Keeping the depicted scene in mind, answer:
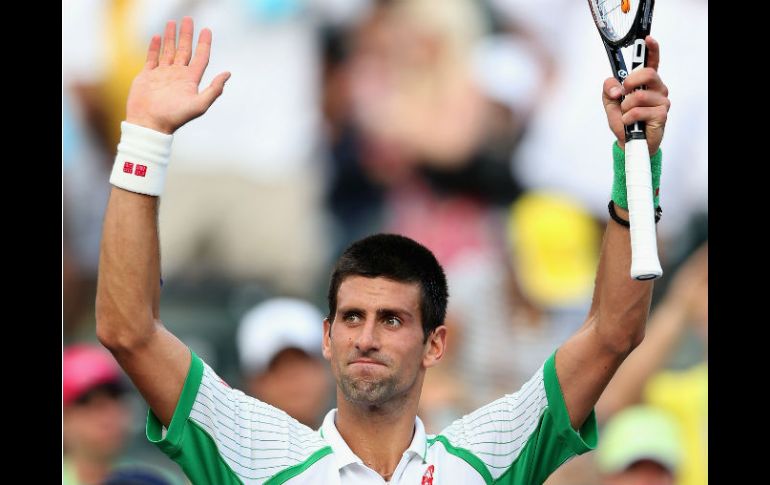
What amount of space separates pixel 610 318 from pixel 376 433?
830 millimetres

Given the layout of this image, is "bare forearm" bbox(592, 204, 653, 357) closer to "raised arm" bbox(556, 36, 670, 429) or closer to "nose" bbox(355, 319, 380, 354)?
"raised arm" bbox(556, 36, 670, 429)

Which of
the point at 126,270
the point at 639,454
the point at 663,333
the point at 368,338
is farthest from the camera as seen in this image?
the point at 663,333

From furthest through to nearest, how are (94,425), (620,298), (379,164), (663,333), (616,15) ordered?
(379,164) → (663,333) → (94,425) → (616,15) → (620,298)

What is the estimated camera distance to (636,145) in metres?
3.73

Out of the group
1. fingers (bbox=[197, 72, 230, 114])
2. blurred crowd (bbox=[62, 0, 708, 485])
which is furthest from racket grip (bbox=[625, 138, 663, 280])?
blurred crowd (bbox=[62, 0, 708, 485])

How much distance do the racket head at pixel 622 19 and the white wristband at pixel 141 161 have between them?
146 centimetres

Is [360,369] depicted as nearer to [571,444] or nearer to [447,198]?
[571,444]

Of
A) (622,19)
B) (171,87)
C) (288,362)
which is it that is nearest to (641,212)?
(622,19)

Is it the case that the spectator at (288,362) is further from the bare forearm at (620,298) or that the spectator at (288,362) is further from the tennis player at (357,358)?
the bare forearm at (620,298)

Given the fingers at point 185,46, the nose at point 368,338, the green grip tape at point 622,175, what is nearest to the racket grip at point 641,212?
the green grip tape at point 622,175

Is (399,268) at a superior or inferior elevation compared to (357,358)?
superior

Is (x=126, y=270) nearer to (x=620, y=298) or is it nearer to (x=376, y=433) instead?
(x=376, y=433)

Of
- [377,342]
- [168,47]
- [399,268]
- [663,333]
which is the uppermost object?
[168,47]

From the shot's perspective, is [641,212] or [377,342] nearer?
[641,212]
